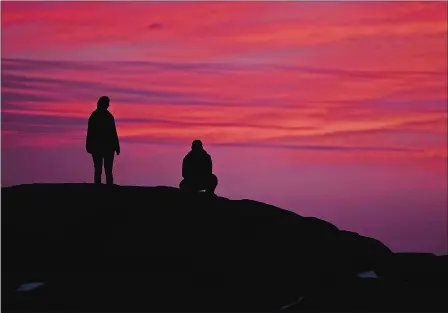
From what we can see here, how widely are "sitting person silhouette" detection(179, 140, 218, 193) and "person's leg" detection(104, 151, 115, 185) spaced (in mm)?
3001

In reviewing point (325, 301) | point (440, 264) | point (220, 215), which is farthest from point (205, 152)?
point (440, 264)

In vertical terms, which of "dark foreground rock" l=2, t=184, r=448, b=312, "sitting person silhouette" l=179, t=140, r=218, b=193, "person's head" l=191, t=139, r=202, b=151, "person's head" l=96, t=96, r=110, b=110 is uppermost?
"person's head" l=96, t=96, r=110, b=110

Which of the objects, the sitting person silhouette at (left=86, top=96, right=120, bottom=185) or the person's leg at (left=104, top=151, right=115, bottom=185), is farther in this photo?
the person's leg at (left=104, top=151, right=115, bottom=185)

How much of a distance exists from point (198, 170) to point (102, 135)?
13.9ft

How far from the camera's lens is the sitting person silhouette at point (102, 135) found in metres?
36.4

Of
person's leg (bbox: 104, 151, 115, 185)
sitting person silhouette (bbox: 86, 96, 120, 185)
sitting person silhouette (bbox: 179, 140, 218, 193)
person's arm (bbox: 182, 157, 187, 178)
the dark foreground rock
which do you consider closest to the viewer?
the dark foreground rock

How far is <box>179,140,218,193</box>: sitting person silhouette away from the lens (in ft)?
125

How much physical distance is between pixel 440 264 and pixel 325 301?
12722 mm

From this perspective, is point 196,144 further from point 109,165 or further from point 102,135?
point 102,135

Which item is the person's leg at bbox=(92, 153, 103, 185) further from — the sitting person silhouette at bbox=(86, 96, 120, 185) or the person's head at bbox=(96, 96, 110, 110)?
the person's head at bbox=(96, 96, 110, 110)

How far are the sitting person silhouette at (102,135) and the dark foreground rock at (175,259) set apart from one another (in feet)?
5.92

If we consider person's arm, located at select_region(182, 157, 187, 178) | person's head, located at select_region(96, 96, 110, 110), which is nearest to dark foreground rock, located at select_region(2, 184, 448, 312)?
person's arm, located at select_region(182, 157, 187, 178)

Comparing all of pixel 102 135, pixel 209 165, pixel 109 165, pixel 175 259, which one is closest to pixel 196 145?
pixel 209 165

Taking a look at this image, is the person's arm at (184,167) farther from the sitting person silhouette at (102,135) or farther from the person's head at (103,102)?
the person's head at (103,102)
